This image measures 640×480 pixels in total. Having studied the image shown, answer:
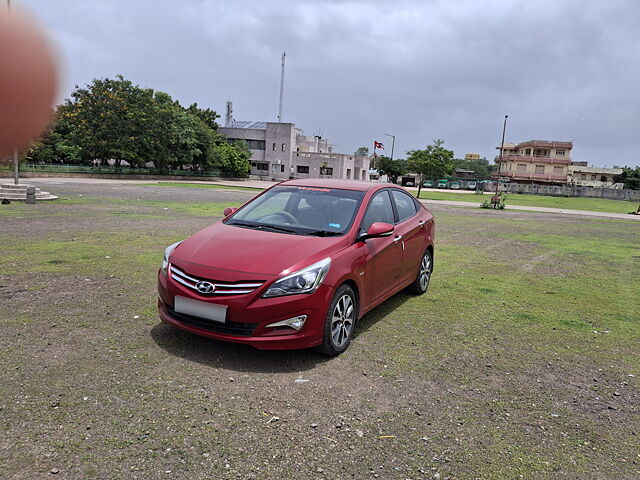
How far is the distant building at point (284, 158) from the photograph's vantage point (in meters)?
79.5

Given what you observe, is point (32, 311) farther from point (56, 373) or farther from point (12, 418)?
point (12, 418)

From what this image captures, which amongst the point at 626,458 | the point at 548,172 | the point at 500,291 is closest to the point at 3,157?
the point at 626,458

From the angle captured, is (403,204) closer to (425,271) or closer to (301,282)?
(425,271)

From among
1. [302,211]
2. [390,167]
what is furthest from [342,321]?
[390,167]

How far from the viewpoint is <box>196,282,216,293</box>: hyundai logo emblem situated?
4.55m

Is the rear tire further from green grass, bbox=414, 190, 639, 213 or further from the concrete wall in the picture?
the concrete wall

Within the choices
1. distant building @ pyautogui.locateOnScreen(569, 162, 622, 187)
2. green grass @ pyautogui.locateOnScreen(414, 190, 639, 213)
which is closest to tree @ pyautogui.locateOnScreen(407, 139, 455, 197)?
green grass @ pyautogui.locateOnScreen(414, 190, 639, 213)

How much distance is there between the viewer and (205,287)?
4566mm

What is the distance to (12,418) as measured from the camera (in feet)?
11.5

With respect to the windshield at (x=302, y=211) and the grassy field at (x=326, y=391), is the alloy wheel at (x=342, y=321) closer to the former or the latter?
the grassy field at (x=326, y=391)

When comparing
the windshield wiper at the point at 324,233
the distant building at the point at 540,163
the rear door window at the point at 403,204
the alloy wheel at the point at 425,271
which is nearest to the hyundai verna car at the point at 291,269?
the windshield wiper at the point at 324,233

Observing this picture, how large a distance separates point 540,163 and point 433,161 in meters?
51.0

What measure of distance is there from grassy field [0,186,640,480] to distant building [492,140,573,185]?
8956 cm

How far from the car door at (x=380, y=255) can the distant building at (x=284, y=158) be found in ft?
236
